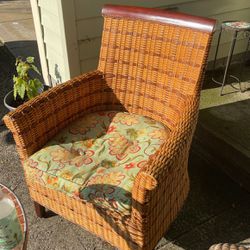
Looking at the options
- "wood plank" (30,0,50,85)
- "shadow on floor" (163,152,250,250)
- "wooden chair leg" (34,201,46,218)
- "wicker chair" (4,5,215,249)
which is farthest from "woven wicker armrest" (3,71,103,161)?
"wood plank" (30,0,50,85)

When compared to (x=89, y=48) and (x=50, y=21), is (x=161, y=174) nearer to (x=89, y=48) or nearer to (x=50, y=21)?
(x=89, y=48)

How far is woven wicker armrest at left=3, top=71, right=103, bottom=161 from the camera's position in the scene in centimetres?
171

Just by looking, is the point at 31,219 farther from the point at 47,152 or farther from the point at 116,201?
the point at 116,201

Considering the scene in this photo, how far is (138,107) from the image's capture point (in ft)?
7.05

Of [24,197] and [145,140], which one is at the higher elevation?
[145,140]

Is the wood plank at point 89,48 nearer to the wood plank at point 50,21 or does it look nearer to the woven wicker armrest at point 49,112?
the wood plank at point 50,21

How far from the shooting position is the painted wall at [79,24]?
2400 mm

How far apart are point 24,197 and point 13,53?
2518 mm

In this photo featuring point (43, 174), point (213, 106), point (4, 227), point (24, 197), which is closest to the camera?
point (4, 227)

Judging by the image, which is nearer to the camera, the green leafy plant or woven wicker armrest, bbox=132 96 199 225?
woven wicker armrest, bbox=132 96 199 225

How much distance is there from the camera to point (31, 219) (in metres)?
2.07

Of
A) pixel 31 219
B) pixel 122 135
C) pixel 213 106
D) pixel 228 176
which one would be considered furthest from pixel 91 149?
pixel 213 106

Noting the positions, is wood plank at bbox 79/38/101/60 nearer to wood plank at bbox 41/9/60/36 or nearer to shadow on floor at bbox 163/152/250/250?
wood plank at bbox 41/9/60/36

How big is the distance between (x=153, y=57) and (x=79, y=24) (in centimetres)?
77
